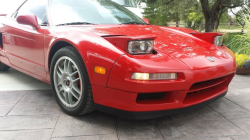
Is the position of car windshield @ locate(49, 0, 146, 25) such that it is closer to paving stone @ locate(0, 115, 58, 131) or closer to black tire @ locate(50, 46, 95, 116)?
black tire @ locate(50, 46, 95, 116)

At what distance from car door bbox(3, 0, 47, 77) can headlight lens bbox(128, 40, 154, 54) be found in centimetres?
128

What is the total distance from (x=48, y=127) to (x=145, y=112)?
36.4 inches

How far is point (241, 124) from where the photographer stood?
2146 mm

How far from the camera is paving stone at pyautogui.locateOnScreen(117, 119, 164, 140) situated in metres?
1.90

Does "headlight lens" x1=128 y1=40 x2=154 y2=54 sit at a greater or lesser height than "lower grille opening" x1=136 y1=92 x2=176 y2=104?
greater

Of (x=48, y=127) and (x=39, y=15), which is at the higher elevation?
(x=39, y=15)

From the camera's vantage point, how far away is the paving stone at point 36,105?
8.01ft

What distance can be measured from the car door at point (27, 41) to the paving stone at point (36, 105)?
308mm

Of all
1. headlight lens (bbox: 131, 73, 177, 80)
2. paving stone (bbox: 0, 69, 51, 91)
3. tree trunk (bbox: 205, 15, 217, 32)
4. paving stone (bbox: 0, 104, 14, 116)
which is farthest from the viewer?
tree trunk (bbox: 205, 15, 217, 32)

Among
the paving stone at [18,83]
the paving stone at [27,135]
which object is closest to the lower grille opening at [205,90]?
the paving stone at [27,135]

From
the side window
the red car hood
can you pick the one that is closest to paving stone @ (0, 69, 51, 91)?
the side window

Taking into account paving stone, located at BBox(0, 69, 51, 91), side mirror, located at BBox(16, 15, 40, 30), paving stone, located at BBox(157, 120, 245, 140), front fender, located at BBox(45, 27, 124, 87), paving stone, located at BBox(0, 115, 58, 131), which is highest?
side mirror, located at BBox(16, 15, 40, 30)

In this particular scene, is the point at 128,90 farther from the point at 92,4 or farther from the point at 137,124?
the point at 92,4

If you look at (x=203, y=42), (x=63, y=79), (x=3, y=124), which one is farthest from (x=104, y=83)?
(x=203, y=42)
